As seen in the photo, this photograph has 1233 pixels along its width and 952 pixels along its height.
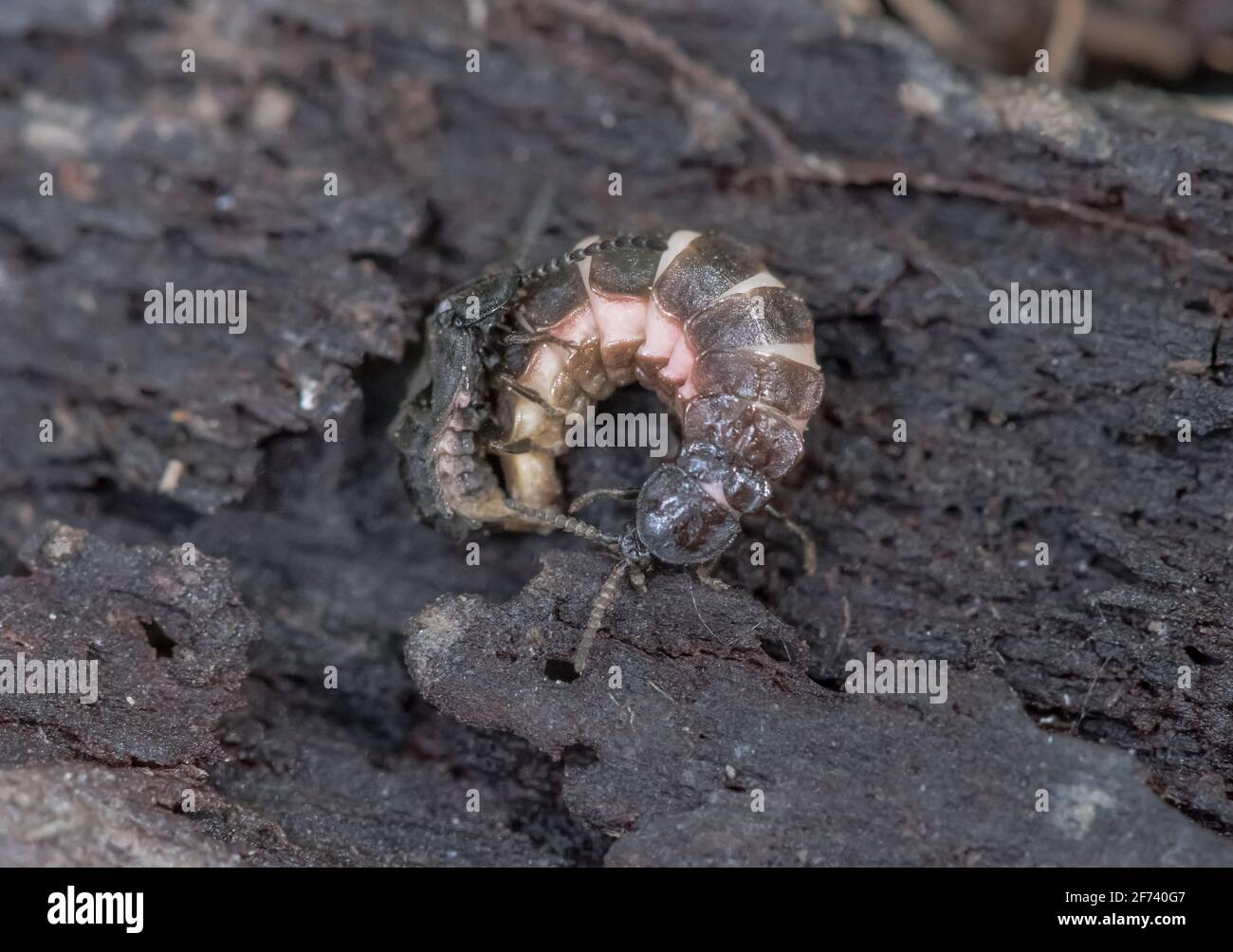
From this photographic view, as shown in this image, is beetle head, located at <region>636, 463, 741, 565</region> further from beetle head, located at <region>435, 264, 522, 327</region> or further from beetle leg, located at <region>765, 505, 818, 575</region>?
beetle head, located at <region>435, 264, 522, 327</region>

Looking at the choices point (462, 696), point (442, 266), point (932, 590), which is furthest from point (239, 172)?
point (932, 590)

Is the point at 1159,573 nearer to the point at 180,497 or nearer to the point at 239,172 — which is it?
the point at 180,497

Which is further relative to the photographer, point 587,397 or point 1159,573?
point 587,397

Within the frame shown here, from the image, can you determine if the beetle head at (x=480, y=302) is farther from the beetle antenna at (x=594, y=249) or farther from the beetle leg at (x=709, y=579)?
the beetle leg at (x=709, y=579)


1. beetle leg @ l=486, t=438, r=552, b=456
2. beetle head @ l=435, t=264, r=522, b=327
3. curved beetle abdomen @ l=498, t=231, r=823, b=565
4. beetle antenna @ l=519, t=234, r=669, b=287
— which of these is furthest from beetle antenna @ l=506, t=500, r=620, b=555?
beetle antenna @ l=519, t=234, r=669, b=287

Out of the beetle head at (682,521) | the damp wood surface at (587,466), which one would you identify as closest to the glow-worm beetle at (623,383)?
the beetle head at (682,521)

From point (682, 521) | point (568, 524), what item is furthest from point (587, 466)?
point (682, 521)
